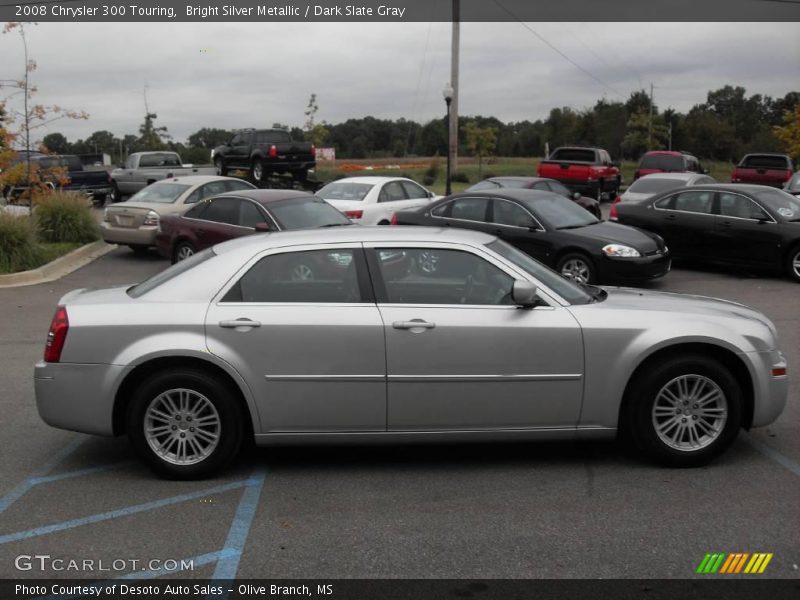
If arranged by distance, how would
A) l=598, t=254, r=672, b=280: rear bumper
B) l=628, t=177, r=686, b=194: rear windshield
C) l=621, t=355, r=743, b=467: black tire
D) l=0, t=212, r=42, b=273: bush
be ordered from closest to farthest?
l=621, t=355, r=743, b=467: black tire
l=598, t=254, r=672, b=280: rear bumper
l=0, t=212, r=42, b=273: bush
l=628, t=177, r=686, b=194: rear windshield

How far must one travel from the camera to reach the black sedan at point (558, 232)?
12711 mm

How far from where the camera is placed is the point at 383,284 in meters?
5.55

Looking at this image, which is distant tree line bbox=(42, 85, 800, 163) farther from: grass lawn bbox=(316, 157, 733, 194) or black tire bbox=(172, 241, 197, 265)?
black tire bbox=(172, 241, 197, 265)

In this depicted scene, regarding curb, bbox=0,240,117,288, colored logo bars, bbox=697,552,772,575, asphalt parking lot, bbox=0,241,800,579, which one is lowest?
curb, bbox=0,240,117,288

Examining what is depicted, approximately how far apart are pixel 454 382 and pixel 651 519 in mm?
1385

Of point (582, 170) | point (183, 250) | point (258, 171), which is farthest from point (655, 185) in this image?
point (258, 171)

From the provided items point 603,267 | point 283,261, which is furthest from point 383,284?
point 603,267

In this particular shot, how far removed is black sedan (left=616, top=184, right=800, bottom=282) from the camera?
45.6 feet

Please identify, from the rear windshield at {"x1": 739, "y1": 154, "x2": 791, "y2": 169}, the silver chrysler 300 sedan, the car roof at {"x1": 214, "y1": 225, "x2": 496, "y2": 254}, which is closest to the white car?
the car roof at {"x1": 214, "y1": 225, "x2": 496, "y2": 254}

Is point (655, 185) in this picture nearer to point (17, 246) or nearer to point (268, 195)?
point (268, 195)

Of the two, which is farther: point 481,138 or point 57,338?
point 481,138

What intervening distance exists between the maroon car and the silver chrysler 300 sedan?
752 centimetres

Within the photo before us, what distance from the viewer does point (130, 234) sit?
16812mm
